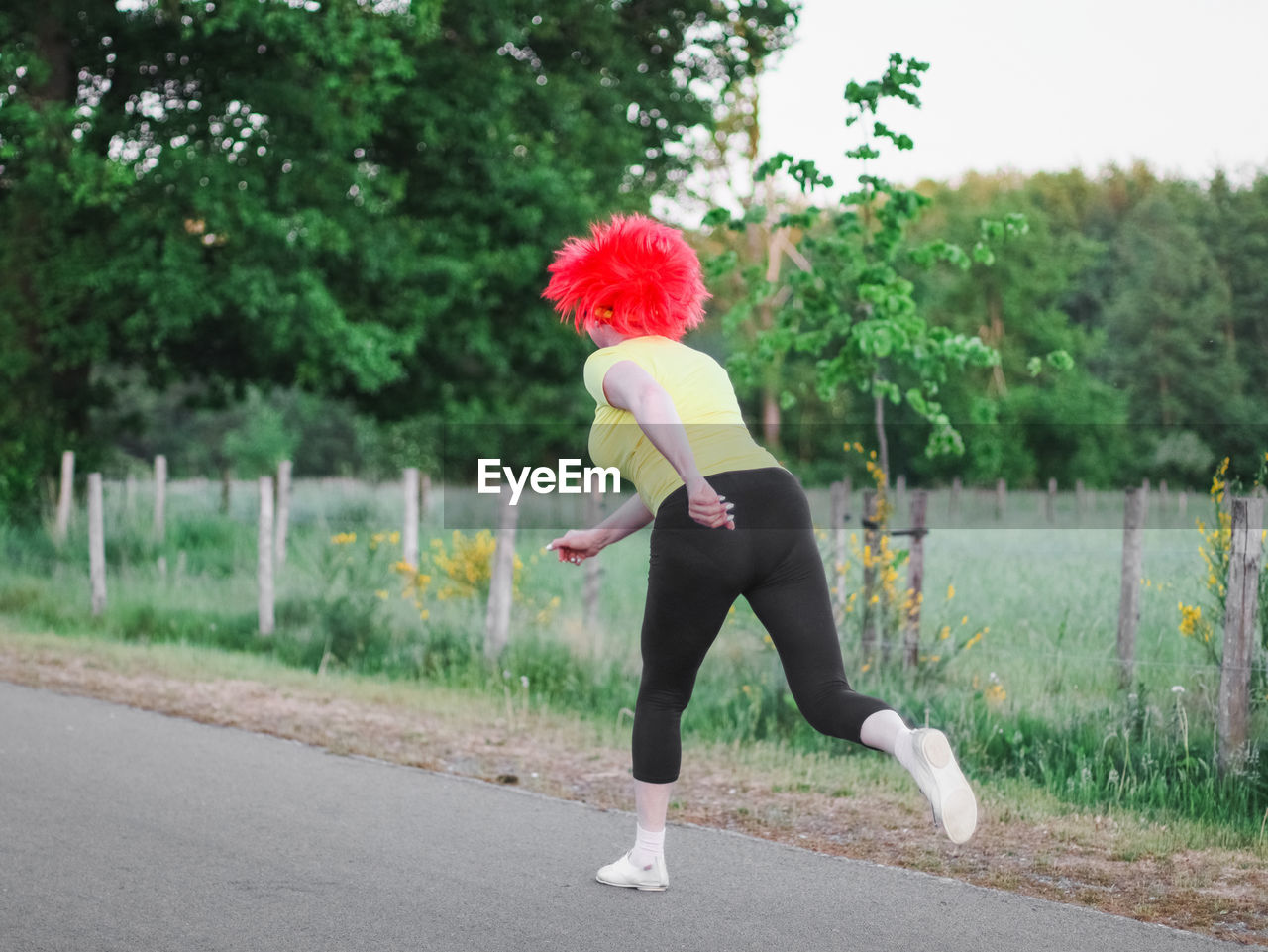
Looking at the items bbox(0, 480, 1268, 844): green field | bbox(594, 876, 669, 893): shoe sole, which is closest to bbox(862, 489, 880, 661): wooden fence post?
bbox(0, 480, 1268, 844): green field

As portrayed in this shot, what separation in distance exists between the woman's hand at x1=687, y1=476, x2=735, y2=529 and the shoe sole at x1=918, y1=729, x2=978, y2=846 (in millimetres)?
851

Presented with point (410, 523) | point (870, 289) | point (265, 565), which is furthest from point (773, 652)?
point (410, 523)

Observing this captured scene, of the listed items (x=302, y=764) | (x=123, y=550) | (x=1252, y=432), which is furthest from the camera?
(x=1252, y=432)

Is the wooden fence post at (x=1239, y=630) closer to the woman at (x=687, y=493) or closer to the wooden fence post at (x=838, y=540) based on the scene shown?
the wooden fence post at (x=838, y=540)

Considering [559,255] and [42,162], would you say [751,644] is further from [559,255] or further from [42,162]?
[42,162]

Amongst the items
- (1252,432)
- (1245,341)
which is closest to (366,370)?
(1252,432)

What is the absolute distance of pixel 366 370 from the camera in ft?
61.9

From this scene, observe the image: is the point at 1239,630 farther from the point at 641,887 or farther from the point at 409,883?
the point at 409,883

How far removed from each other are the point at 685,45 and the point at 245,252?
9.14 metres

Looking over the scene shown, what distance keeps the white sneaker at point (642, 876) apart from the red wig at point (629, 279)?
1802 millimetres

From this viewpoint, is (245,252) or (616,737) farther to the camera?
(245,252)

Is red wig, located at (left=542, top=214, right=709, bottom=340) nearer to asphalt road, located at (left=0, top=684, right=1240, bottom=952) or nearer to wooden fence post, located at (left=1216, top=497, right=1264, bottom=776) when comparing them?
asphalt road, located at (left=0, top=684, right=1240, bottom=952)

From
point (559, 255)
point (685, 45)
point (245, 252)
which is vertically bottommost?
point (559, 255)

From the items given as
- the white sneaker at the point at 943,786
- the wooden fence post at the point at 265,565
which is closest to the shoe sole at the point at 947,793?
the white sneaker at the point at 943,786
